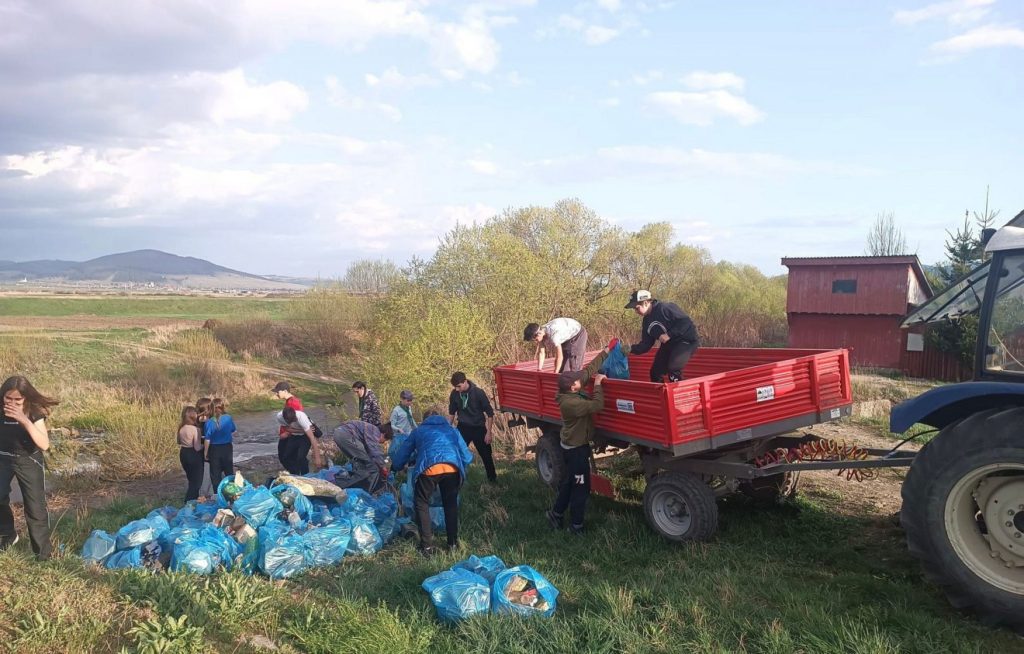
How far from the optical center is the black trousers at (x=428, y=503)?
597cm

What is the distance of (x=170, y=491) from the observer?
31.2ft

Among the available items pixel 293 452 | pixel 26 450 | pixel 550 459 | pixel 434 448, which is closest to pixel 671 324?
pixel 550 459

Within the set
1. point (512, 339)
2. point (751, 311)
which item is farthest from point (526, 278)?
point (751, 311)

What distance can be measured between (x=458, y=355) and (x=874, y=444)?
23.0 ft

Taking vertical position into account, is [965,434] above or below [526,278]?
below

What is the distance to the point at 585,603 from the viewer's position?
435 cm

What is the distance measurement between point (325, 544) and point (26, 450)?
249 centimetres

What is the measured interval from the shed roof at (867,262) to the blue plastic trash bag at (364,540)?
Answer: 20.2m

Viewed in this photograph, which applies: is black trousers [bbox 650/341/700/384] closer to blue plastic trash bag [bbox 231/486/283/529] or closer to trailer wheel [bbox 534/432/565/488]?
trailer wheel [bbox 534/432/565/488]

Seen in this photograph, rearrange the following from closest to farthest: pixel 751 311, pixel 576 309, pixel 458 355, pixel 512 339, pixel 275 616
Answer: pixel 275 616 → pixel 458 355 → pixel 512 339 → pixel 576 309 → pixel 751 311

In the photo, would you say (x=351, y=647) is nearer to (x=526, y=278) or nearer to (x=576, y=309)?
(x=526, y=278)

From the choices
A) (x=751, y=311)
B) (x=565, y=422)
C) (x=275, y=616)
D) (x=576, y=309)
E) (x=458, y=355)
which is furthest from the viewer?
(x=751, y=311)

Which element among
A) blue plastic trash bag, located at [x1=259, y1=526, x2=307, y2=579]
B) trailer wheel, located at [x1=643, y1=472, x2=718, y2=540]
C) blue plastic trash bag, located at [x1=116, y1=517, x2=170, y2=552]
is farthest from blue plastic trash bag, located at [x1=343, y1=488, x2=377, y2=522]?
trailer wheel, located at [x1=643, y1=472, x2=718, y2=540]

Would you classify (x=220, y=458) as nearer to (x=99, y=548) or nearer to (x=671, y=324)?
(x=99, y=548)
